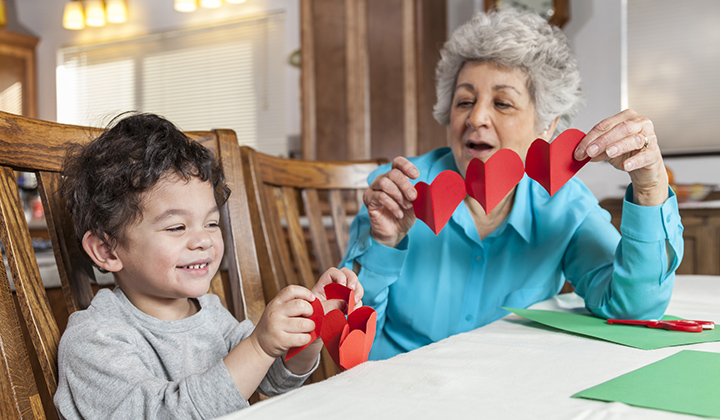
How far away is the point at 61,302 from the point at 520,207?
3.55 feet

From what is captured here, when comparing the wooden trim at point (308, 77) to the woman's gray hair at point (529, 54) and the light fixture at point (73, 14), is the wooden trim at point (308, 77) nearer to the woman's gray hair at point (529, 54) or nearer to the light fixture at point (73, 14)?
the woman's gray hair at point (529, 54)

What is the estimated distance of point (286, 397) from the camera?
488 mm

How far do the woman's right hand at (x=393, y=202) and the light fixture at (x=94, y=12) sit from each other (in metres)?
4.77

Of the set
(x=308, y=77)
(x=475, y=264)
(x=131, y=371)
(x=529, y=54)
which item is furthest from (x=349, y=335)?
(x=308, y=77)

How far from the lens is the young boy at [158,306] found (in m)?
0.69

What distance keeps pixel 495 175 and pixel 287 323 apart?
1.14 ft

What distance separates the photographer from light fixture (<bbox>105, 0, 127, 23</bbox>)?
4973 mm

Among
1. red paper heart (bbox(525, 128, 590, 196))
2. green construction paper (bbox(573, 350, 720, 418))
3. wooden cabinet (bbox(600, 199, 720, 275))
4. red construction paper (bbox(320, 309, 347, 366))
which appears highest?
red paper heart (bbox(525, 128, 590, 196))

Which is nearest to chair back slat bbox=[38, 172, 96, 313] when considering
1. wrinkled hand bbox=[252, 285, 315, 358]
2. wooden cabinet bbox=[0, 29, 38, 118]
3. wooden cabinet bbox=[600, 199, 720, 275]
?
wrinkled hand bbox=[252, 285, 315, 358]

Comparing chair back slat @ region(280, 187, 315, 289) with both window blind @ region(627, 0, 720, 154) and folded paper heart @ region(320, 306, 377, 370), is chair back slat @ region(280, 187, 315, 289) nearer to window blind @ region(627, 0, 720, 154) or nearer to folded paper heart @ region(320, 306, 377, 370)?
folded paper heart @ region(320, 306, 377, 370)

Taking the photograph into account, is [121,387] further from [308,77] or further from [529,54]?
[308,77]

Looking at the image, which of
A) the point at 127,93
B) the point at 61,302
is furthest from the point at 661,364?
the point at 127,93

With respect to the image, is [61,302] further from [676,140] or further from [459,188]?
[676,140]

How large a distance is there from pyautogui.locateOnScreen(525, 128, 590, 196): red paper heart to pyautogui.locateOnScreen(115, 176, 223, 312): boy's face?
0.47 meters
